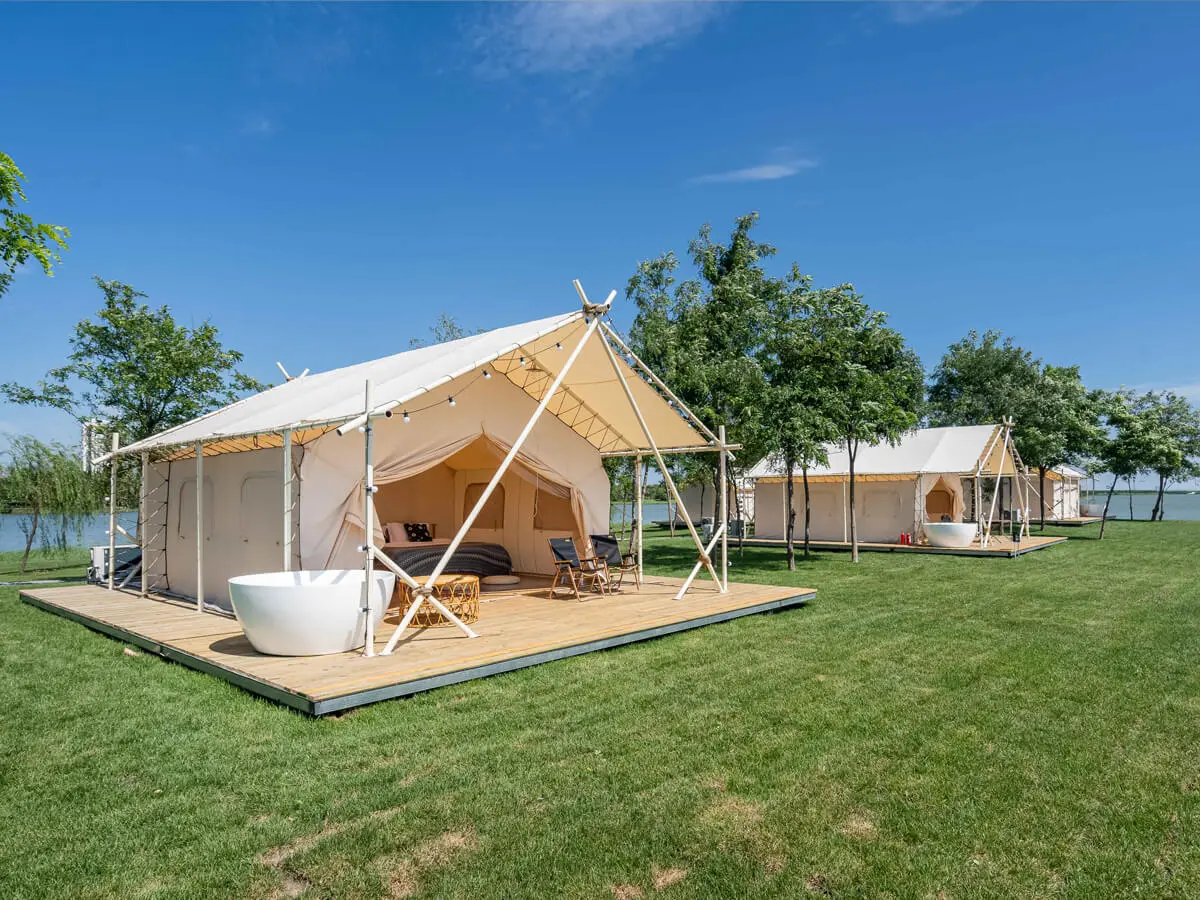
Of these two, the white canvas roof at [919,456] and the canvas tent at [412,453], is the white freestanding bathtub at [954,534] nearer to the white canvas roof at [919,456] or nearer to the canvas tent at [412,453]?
the white canvas roof at [919,456]

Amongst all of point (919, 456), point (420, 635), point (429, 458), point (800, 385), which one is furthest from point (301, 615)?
point (919, 456)

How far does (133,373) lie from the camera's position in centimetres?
1455

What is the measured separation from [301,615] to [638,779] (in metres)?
3.02

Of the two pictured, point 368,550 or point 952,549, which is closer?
point 368,550

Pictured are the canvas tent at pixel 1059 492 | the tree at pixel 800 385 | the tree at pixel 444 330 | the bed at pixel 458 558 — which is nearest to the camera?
the bed at pixel 458 558

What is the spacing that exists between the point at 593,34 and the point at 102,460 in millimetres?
8571

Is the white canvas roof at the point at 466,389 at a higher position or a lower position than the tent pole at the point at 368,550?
higher

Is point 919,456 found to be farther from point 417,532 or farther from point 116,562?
point 116,562

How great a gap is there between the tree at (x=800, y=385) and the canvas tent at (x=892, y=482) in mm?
4438

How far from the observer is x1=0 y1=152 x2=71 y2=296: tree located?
4.52 meters

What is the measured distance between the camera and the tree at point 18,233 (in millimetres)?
4523

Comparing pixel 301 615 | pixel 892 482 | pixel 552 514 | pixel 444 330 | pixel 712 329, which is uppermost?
pixel 444 330

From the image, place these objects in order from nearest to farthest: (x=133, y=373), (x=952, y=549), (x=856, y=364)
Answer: (x=856, y=364) < (x=133, y=373) < (x=952, y=549)

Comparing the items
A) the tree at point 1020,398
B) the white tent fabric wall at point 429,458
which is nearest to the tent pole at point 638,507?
the white tent fabric wall at point 429,458
